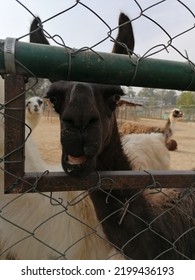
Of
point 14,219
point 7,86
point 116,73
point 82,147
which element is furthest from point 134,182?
point 14,219

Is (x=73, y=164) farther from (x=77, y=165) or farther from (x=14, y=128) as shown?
(x=14, y=128)

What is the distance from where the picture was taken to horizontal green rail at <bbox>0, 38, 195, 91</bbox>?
0.92 meters

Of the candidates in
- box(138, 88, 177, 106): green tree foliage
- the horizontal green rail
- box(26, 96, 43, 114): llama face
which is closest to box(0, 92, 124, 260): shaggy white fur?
the horizontal green rail

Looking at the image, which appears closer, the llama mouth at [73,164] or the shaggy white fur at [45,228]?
the llama mouth at [73,164]

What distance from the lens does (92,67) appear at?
0.98 meters

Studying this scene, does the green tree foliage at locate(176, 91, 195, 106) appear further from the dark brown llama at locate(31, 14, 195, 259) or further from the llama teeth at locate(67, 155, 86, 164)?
the llama teeth at locate(67, 155, 86, 164)

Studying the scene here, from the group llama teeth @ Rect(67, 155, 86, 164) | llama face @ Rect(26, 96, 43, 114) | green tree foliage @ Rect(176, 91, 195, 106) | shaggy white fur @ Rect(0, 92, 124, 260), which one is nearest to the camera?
llama teeth @ Rect(67, 155, 86, 164)

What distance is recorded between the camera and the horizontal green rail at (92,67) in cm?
92

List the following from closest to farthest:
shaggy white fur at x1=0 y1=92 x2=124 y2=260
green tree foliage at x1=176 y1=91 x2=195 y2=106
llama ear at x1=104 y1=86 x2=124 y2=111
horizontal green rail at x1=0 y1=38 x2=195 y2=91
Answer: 1. horizontal green rail at x1=0 y1=38 x2=195 y2=91
2. llama ear at x1=104 y1=86 x2=124 y2=111
3. shaggy white fur at x1=0 y1=92 x2=124 y2=260
4. green tree foliage at x1=176 y1=91 x2=195 y2=106

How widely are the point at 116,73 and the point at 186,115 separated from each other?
32436 millimetres

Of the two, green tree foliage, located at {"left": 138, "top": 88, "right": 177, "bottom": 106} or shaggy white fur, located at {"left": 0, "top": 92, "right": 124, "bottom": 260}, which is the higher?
green tree foliage, located at {"left": 138, "top": 88, "right": 177, "bottom": 106}

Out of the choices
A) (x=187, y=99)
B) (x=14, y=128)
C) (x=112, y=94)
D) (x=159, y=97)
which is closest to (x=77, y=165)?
(x=14, y=128)

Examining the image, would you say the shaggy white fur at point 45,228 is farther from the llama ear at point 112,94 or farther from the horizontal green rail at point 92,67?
the horizontal green rail at point 92,67

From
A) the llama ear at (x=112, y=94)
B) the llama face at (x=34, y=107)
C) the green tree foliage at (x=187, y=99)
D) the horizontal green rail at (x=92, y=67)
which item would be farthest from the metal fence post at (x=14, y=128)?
the green tree foliage at (x=187, y=99)
